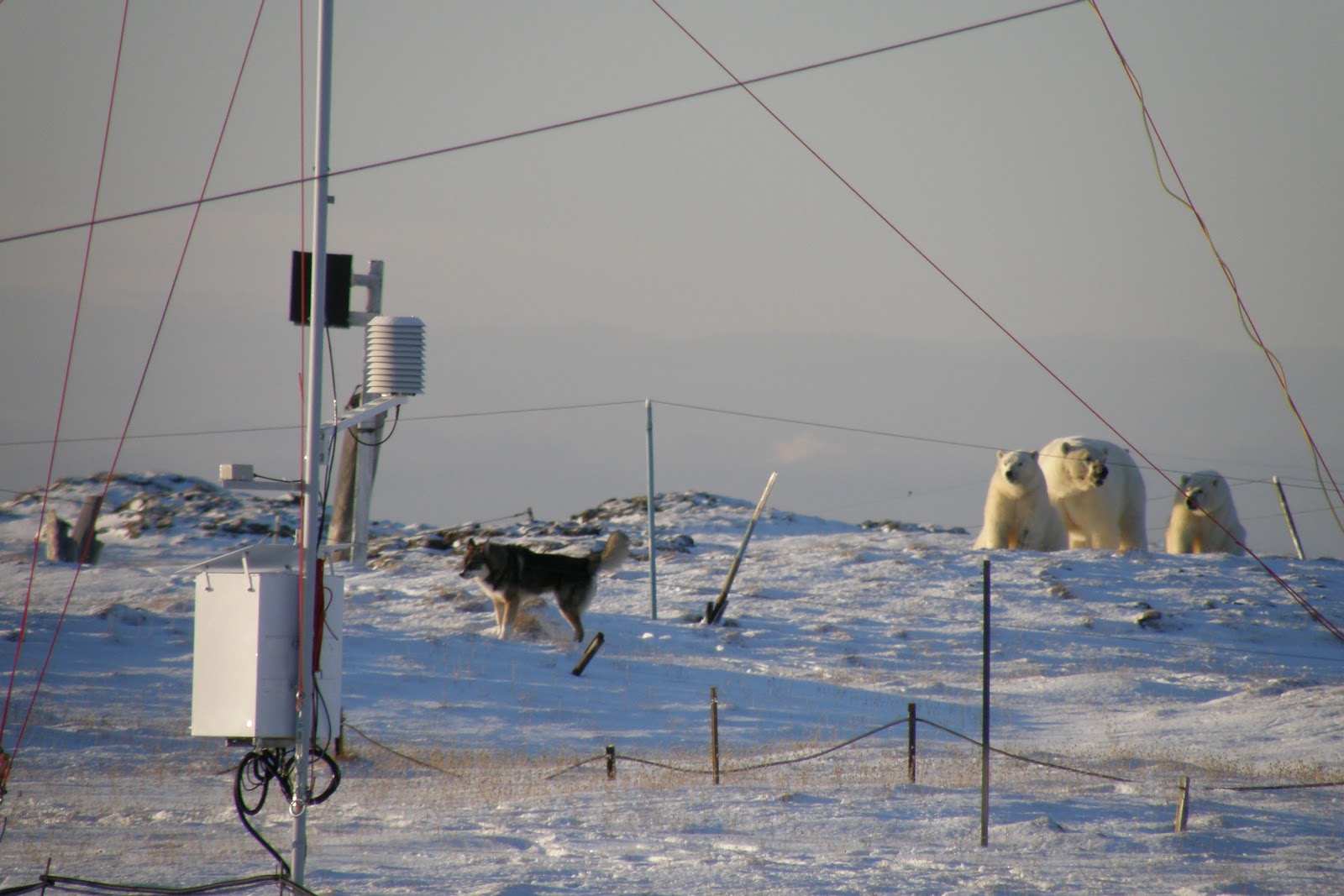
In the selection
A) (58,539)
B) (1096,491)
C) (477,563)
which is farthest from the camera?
(1096,491)

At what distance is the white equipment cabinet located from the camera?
7500 mm

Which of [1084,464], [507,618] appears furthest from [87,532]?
[1084,464]

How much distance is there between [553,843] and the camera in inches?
367

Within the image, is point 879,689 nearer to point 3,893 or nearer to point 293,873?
point 293,873

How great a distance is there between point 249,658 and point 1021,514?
19949 millimetres

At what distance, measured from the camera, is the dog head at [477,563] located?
63.4 feet

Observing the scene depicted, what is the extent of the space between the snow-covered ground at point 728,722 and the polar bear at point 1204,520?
1.48 m

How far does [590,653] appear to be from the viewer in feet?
59.2

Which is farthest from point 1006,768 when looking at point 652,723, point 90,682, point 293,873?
point 90,682

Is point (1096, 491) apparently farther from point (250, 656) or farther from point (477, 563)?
point (250, 656)

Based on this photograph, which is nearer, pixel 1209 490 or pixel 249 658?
pixel 249 658

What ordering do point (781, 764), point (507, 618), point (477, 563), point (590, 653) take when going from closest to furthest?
point (781, 764) < point (590, 653) < point (477, 563) < point (507, 618)

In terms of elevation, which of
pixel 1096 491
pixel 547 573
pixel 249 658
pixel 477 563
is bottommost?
pixel 249 658

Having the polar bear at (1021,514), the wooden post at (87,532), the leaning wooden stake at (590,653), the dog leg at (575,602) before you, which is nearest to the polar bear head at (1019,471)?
the polar bear at (1021,514)
